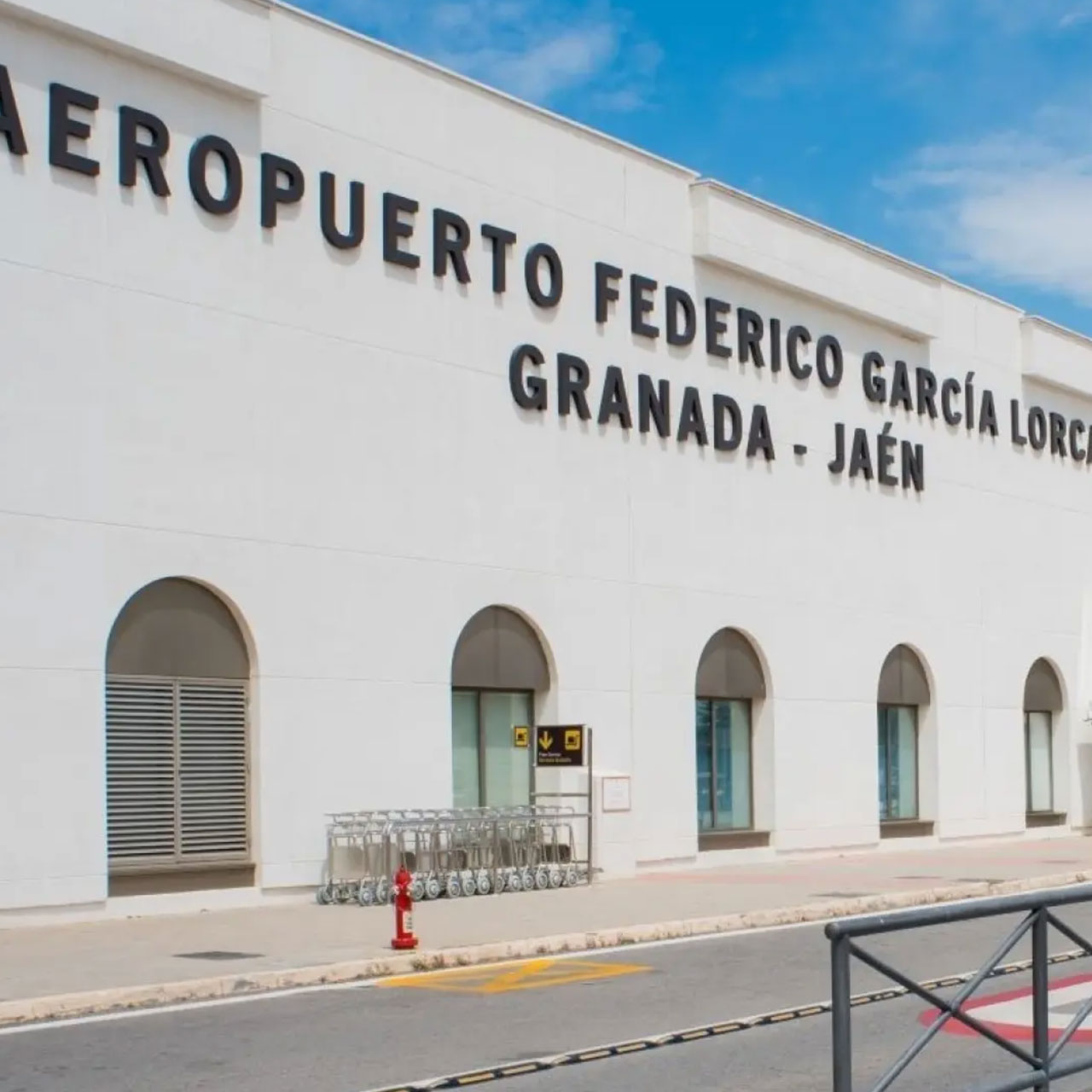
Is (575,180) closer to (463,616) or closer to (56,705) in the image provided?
(463,616)

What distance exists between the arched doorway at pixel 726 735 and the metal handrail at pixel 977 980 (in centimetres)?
2141

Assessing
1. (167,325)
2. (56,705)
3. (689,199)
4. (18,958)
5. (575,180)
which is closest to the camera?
(18,958)

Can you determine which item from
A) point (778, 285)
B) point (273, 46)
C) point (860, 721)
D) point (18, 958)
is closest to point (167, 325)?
point (273, 46)

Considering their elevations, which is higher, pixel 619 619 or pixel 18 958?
pixel 619 619

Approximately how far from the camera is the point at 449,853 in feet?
77.7

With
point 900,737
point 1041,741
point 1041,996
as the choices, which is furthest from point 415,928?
point 1041,741

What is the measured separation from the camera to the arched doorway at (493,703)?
84.4 feet

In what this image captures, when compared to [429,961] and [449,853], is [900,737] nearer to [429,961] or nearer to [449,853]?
[449,853]

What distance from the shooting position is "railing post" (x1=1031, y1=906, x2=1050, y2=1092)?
790 centimetres

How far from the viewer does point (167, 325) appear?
21641 mm

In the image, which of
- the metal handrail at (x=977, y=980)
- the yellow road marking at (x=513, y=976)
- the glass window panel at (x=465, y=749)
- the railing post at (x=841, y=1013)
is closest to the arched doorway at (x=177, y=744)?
the glass window panel at (x=465, y=749)

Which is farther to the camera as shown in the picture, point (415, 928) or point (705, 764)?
point (705, 764)

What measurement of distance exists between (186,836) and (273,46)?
9424mm

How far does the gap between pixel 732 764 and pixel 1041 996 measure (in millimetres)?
22872
